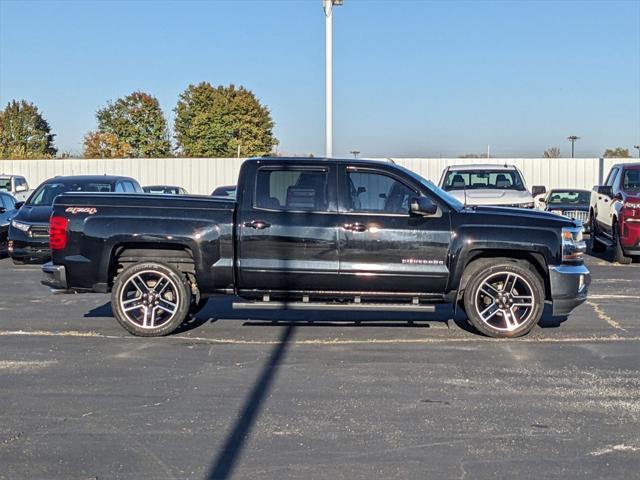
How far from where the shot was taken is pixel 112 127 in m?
80.0

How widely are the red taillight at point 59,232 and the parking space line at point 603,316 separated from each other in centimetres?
610

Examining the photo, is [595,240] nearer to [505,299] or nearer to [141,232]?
[505,299]

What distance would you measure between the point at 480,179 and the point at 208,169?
22.7 meters

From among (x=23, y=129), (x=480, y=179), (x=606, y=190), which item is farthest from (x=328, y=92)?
(x=23, y=129)

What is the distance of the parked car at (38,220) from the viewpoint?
15.9 metres

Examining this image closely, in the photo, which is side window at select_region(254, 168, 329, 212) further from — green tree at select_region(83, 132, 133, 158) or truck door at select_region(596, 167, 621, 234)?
green tree at select_region(83, 132, 133, 158)

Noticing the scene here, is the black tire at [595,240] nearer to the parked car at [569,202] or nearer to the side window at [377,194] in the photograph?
the parked car at [569,202]

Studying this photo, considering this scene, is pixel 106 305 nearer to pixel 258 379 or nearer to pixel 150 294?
pixel 150 294

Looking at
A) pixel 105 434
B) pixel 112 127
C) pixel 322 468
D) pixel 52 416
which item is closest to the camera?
pixel 322 468

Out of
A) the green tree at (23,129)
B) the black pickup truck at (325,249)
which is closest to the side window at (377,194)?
the black pickup truck at (325,249)

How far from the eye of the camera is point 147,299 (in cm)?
902

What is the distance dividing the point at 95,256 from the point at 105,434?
357cm

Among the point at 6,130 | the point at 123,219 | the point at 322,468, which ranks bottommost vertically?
the point at 322,468

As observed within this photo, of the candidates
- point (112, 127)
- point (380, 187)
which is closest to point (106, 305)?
point (380, 187)
